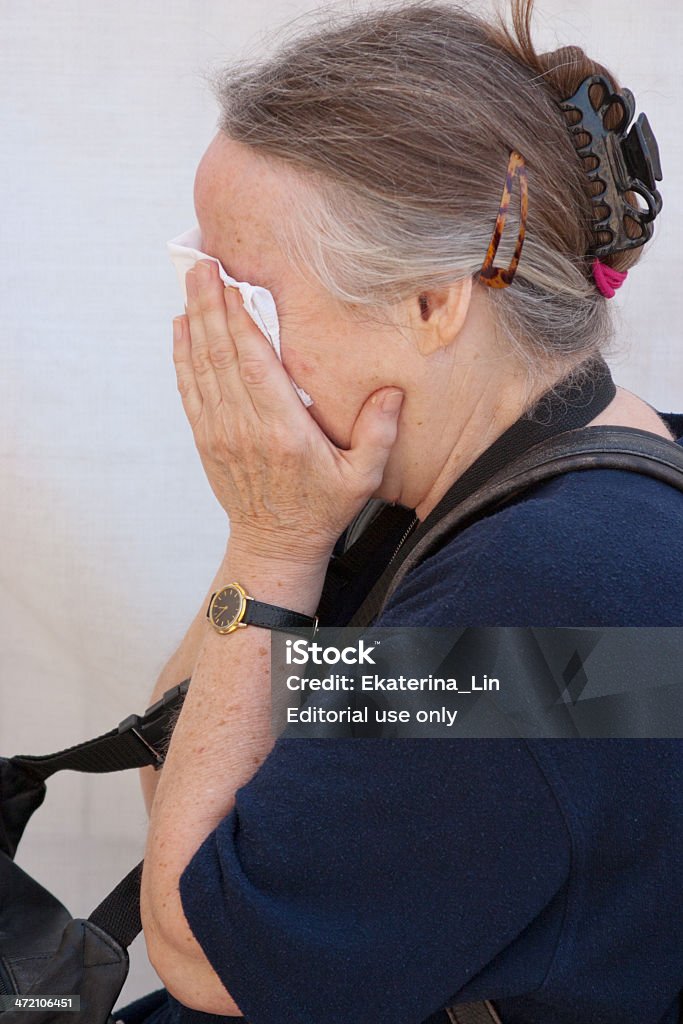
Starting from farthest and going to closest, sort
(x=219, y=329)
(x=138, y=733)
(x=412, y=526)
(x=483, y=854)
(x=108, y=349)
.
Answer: (x=108, y=349), (x=138, y=733), (x=412, y=526), (x=219, y=329), (x=483, y=854)

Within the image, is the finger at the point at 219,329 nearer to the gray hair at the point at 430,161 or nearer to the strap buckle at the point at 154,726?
the gray hair at the point at 430,161

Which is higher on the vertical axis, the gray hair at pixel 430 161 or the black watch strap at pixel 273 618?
the gray hair at pixel 430 161

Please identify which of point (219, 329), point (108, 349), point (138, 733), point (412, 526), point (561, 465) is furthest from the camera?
point (108, 349)

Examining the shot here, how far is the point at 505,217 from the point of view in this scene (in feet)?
2.93

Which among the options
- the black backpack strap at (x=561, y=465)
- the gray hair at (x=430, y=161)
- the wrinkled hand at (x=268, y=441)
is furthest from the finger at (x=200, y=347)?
the black backpack strap at (x=561, y=465)

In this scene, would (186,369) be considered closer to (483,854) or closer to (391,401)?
(391,401)

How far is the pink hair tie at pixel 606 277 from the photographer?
3.20 ft

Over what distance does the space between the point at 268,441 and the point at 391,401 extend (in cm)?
12

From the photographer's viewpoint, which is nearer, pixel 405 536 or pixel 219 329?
Answer: pixel 219 329

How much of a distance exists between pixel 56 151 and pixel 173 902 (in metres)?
1.29

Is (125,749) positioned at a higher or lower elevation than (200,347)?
lower

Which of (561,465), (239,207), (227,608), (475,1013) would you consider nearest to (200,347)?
(239,207)

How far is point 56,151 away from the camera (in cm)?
171

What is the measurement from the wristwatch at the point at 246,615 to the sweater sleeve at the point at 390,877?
19 cm
